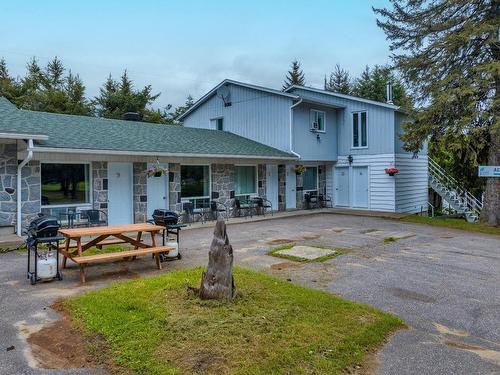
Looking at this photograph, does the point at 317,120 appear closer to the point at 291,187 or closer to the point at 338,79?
the point at 291,187

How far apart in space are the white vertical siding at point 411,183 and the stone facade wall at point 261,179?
5.80m

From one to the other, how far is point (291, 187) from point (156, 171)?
24.1ft

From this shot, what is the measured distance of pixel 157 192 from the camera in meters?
12.6

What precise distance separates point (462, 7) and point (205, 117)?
12519mm

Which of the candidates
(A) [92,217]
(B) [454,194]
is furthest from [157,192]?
(B) [454,194]

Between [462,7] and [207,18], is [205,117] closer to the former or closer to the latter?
[207,18]

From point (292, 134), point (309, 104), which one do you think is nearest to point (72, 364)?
point (292, 134)

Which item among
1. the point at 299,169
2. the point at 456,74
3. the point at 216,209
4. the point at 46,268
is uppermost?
the point at 456,74

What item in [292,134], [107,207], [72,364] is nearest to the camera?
[72,364]

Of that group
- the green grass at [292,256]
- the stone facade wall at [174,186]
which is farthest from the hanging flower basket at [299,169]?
the green grass at [292,256]

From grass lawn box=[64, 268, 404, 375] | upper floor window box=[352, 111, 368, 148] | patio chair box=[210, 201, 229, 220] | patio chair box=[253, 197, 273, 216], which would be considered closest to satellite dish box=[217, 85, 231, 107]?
patio chair box=[253, 197, 273, 216]

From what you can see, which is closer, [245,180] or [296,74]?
[245,180]

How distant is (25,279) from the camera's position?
20.3 feet

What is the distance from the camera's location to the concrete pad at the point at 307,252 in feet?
25.8
